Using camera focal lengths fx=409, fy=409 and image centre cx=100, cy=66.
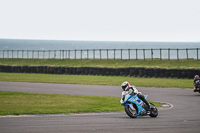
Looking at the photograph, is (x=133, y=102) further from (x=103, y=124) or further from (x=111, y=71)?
(x=111, y=71)

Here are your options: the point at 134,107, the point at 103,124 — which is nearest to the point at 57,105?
the point at 134,107

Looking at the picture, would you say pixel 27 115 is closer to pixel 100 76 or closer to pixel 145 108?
pixel 145 108

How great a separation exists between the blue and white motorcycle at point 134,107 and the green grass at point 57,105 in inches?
118

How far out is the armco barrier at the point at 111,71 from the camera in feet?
126

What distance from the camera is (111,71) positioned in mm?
44250

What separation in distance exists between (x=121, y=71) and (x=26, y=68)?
14.8 meters

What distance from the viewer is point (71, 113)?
1639 centimetres

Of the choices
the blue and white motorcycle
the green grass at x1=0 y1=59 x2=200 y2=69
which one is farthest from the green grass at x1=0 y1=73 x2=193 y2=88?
the blue and white motorcycle

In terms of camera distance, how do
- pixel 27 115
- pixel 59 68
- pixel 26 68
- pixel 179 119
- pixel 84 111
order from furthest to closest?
1. pixel 26 68
2. pixel 59 68
3. pixel 84 111
4. pixel 27 115
5. pixel 179 119

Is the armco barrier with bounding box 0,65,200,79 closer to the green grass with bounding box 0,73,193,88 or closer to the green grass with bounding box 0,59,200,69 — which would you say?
the green grass with bounding box 0,73,193,88

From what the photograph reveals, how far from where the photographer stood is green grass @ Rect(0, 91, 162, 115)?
1692cm

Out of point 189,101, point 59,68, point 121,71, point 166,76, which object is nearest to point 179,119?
point 189,101

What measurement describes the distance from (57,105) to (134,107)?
5.65 metres

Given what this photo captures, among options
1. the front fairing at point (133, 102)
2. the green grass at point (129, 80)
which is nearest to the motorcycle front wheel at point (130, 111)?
the front fairing at point (133, 102)
